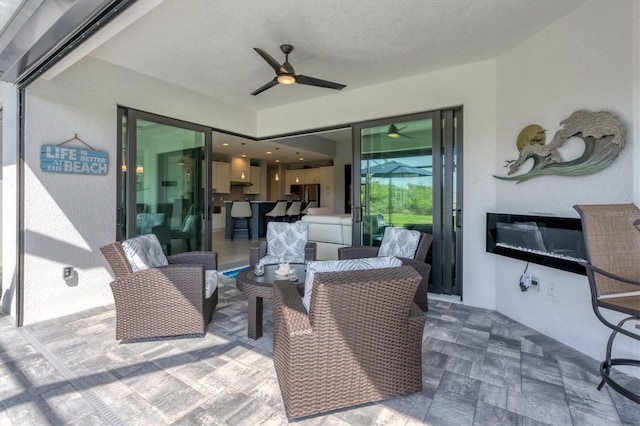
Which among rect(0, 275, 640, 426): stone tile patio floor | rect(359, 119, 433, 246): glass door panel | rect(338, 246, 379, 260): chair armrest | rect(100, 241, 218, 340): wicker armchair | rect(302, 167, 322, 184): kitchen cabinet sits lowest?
rect(0, 275, 640, 426): stone tile patio floor

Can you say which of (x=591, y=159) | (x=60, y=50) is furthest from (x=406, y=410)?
(x=60, y=50)

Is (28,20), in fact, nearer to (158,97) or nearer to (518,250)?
(158,97)

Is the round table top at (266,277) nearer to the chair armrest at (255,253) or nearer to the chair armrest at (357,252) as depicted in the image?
the chair armrest at (255,253)

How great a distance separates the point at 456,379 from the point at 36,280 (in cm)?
373

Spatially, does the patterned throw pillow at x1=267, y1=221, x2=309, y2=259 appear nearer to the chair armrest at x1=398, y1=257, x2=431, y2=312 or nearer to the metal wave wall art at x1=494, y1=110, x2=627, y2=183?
the chair armrest at x1=398, y1=257, x2=431, y2=312

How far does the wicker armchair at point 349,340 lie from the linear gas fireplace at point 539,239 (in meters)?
1.53

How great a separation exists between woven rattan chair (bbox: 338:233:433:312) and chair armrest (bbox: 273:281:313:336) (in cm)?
141

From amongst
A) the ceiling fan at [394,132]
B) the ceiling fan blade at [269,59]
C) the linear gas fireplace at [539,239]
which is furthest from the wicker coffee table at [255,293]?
the ceiling fan at [394,132]

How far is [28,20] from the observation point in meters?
2.01

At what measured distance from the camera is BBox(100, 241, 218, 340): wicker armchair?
234 cm

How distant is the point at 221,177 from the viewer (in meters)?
9.15

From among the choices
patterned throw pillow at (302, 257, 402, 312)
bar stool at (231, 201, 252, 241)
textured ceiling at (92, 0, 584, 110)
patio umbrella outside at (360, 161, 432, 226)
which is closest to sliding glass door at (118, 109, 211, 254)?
textured ceiling at (92, 0, 584, 110)

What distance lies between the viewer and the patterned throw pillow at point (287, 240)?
3834 millimetres

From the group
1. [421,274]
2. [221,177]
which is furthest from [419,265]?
[221,177]
